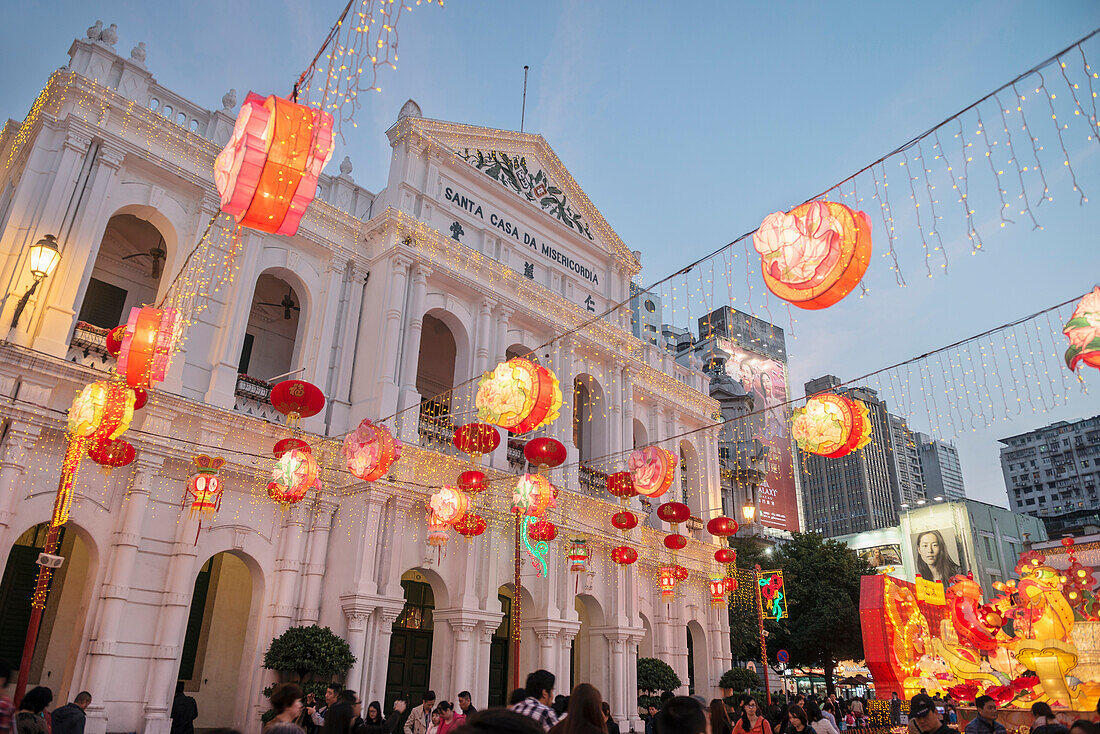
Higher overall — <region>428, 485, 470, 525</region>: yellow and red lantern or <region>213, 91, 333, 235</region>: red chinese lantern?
<region>213, 91, 333, 235</region>: red chinese lantern

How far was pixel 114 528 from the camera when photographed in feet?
39.1

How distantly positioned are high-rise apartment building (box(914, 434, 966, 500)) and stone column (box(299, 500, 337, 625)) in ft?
294

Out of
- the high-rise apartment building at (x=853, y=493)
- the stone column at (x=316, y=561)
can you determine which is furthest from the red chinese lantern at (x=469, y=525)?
the high-rise apartment building at (x=853, y=493)

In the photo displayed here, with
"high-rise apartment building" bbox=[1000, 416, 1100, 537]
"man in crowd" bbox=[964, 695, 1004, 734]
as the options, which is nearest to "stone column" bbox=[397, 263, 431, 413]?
"man in crowd" bbox=[964, 695, 1004, 734]

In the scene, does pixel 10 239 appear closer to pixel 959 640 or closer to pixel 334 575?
pixel 334 575

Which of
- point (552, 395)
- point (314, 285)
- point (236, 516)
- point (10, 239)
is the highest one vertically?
point (314, 285)

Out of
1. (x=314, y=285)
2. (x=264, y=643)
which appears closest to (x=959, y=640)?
(x=264, y=643)

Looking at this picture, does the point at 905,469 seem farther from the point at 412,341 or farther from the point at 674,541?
the point at 412,341

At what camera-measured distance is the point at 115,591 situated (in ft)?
37.5

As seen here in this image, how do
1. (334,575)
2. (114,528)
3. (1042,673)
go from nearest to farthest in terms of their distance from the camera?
(114,528) → (1042,673) → (334,575)

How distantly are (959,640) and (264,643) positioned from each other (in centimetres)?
1421

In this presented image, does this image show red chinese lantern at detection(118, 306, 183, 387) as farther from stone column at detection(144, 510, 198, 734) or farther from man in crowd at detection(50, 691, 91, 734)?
man in crowd at detection(50, 691, 91, 734)

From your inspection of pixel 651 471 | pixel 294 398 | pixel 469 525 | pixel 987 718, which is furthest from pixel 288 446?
pixel 987 718

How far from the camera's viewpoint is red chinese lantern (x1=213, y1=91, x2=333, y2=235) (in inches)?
232
